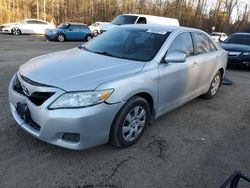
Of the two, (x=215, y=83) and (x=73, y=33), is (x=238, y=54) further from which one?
(x=73, y=33)

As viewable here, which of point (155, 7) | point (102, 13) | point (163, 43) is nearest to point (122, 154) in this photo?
point (163, 43)

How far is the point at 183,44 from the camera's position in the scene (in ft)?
15.2

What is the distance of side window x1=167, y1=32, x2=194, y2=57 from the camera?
4335 mm

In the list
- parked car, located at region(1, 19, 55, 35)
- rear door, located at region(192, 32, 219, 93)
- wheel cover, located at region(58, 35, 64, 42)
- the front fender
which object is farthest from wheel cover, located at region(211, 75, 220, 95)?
parked car, located at region(1, 19, 55, 35)

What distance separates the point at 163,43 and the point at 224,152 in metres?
1.78

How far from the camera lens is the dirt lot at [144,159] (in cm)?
301

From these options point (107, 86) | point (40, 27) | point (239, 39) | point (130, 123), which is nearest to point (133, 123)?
point (130, 123)

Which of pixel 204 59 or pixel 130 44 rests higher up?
pixel 130 44

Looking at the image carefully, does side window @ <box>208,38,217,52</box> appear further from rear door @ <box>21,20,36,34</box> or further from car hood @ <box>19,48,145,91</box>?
rear door @ <box>21,20,36,34</box>

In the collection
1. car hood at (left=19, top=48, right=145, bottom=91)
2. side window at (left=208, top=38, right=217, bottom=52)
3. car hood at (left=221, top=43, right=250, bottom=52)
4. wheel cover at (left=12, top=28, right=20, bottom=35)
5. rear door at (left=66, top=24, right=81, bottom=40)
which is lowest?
wheel cover at (left=12, top=28, right=20, bottom=35)

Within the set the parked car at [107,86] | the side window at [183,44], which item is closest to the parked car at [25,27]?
the parked car at [107,86]

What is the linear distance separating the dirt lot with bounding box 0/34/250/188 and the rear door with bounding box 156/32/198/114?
0.43 m

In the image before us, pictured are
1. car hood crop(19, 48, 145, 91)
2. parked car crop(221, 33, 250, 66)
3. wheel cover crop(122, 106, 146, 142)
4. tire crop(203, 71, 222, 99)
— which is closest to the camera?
car hood crop(19, 48, 145, 91)

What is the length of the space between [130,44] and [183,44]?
932 mm
